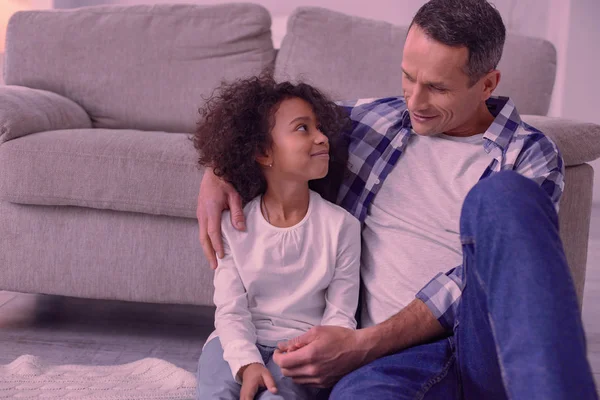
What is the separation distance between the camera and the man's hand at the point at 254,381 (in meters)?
1.24

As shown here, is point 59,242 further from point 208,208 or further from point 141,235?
point 208,208

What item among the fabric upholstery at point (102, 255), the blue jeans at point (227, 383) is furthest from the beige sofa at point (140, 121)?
the blue jeans at point (227, 383)

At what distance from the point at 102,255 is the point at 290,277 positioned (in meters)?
0.80

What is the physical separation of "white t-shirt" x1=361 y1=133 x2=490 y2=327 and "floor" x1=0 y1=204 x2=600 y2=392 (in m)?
0.66

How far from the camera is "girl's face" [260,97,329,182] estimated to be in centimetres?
142

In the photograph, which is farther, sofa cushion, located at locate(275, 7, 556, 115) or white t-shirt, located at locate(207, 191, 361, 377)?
sofa cushion, located at locate(275, 7, 556, 115)

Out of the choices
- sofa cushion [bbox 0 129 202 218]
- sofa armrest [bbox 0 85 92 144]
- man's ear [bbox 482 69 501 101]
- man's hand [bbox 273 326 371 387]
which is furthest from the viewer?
sofa armrest [bbox 0 85 92 144]

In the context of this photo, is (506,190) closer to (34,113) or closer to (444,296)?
(444,296)

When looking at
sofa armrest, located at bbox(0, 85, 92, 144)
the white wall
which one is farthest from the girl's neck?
the white wall

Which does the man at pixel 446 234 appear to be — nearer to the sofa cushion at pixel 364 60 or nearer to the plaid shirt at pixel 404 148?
the plaid shirt at pixel 404 148

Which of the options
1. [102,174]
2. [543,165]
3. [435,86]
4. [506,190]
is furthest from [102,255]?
[506,190]

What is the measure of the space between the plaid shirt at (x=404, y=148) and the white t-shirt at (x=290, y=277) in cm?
12

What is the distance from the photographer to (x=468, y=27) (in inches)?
53.8

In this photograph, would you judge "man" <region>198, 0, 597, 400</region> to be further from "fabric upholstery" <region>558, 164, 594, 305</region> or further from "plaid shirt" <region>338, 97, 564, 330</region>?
"fabric upholstery" <region>558, 164, 594, 305</region>
